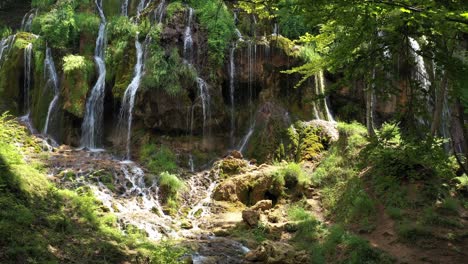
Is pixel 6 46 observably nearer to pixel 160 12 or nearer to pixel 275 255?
pixel 160 12

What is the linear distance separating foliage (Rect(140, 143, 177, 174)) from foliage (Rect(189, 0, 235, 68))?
4110mm

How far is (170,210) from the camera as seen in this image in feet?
37.8

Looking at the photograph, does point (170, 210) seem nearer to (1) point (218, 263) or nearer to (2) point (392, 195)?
(1) point (218, 263)

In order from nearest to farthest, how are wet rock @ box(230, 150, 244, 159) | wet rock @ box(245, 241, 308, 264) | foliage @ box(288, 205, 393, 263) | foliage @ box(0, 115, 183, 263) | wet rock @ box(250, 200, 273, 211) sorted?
foliage @ box(0, 115, 183, 263) → foliage @ box(288, 205, 393, 263) → wet rock @ box(245, 241, 308, 264) → wet rock @ box(250, 200, 273, 211) → wet rock @ box(230, 150, 244, 159)

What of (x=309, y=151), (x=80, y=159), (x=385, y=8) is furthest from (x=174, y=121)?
(x=385, y=8)

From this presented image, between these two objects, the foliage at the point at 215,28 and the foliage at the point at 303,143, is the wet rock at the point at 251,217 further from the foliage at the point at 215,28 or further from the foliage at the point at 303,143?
the foliage at the point at 215,28

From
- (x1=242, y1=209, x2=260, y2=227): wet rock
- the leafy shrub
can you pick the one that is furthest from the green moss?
(x1=242, y1=209, x2=260, y2=227): wet rock

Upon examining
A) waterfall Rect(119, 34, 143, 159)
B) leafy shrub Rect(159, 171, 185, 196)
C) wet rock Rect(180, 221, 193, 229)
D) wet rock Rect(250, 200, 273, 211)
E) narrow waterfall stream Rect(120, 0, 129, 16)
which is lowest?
wet rock Rect(180, 221, 193, 229)

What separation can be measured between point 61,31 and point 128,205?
412 inches

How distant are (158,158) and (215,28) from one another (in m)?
5.95

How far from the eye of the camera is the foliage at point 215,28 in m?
16.9

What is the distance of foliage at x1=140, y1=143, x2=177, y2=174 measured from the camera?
13.8 meters

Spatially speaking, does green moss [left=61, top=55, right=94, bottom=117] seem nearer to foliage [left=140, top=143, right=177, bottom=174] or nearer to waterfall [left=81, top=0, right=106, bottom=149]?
waterfall [left=81, top=0, right=106, bottom=149]

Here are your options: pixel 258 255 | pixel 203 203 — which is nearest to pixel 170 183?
pixel 203 203
